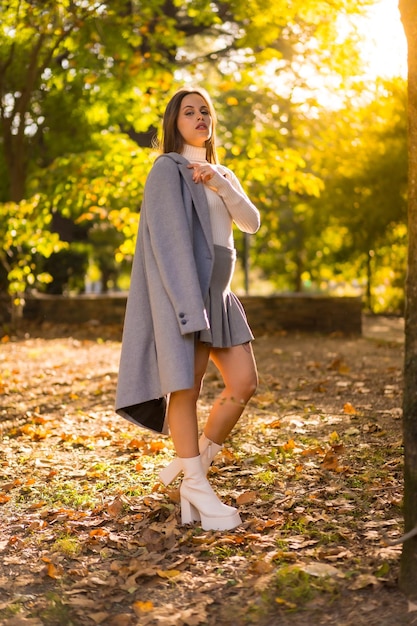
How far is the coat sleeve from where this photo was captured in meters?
3.72

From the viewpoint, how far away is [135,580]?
3471 millimetres

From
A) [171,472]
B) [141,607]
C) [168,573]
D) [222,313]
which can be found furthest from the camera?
[171,472]

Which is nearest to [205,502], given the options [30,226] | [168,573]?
[168,573]

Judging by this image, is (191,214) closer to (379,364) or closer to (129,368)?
(129,368)

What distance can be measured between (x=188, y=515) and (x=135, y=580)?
2.02 feet

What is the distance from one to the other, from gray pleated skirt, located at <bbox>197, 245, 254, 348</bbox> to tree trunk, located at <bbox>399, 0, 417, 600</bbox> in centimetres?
94

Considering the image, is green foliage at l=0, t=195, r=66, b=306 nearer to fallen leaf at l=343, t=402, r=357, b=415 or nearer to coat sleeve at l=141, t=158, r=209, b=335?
fallen leaf at l=343, t=402, r=357, b=415

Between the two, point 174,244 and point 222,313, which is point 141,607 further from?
point 174,244

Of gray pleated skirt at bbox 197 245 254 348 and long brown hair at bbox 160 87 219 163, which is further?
long brown hair at bbox 160 87 219 163

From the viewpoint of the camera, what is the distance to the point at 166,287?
3756mm

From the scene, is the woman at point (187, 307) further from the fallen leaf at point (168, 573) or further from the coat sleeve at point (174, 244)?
the fallen leaf at point (168, 573)

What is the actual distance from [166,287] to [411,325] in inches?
44.8

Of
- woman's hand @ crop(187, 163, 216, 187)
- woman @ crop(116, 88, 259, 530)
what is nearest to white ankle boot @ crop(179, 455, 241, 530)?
woman @ crop(116, 88, 259, 530)

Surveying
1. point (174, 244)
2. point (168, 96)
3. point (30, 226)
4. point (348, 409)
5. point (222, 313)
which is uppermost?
point (168, 96)
